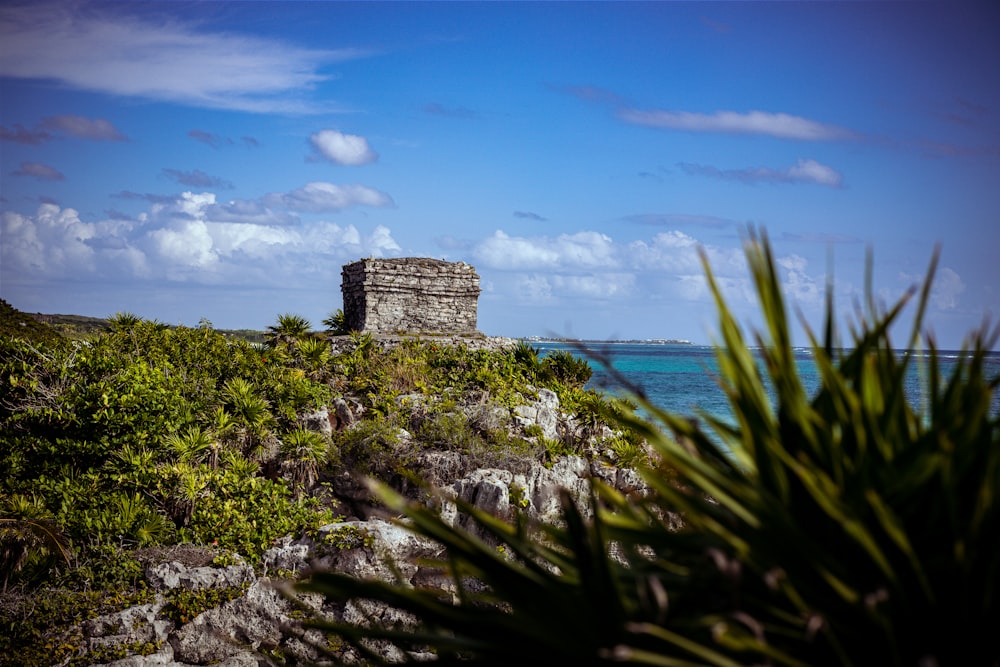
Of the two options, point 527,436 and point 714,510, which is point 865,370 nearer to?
point 714,510

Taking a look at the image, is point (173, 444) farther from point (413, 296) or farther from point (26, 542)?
point (413, 296)

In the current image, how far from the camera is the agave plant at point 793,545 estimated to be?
132cm

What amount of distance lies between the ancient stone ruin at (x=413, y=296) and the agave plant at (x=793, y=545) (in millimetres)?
15463

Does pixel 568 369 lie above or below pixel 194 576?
above

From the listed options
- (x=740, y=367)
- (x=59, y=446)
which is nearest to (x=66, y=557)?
(x=59, y=446)

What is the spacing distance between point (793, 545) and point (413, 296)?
1609 cm

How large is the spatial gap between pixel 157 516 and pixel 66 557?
1.09 metres

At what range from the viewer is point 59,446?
341 inches

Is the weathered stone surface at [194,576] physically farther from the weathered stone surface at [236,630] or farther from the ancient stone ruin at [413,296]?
the ancient stone ruin at [413,296]

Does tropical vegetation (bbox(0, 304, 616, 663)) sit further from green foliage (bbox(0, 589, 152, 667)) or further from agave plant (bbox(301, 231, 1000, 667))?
agave plant (bbox(301, 231, 1000, 667))

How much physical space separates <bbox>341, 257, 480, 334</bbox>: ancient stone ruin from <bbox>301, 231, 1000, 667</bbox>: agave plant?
15.5 meters

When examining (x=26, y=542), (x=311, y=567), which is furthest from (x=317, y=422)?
(x=26, y=542)

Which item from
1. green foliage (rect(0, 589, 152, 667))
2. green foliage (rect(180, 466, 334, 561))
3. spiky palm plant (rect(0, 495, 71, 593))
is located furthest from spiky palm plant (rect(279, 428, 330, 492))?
green foliage (rect(0, 589, 152, 667))

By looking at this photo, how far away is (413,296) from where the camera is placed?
17234 millimetres
